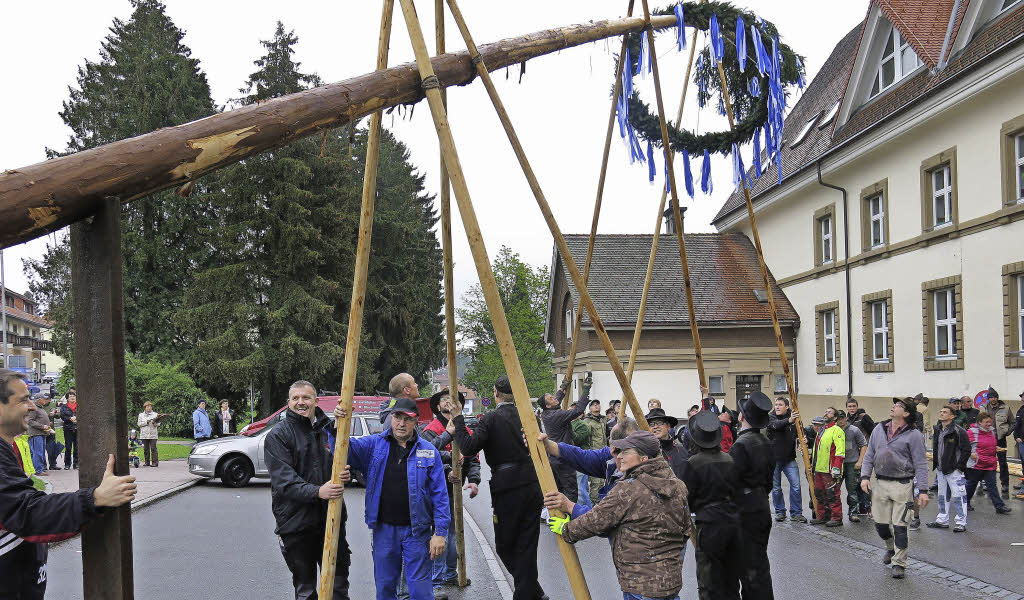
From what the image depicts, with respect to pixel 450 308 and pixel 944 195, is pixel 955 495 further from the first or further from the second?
pixel 944 195

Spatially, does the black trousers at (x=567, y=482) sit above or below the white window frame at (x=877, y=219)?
below

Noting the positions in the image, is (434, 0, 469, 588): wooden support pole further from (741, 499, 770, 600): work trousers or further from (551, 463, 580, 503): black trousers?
(551, 463, 580, 503): black trousers

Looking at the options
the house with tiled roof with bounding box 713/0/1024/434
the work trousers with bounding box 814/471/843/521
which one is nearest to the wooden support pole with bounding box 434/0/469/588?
the work trousers with bounding box 814/471/843/521

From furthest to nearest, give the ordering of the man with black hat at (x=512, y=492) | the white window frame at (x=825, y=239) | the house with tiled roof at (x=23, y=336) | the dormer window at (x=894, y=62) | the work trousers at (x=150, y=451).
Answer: the house with tiled roof at (x=23, y=336) < the white window frame at (x=825, y=239) < the dormer window at (x=894, y=62) < the work trousers at (x=150, y=451) < the man with black hat at (x=512, y=492)

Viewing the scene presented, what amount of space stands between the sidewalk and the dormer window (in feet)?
67.9

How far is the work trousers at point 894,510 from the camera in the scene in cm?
895

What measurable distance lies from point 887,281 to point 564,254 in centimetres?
2057

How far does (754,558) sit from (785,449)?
242 inches

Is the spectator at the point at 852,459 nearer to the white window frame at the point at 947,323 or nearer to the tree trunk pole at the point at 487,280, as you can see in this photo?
the tree trunk pole at the point at 487,280

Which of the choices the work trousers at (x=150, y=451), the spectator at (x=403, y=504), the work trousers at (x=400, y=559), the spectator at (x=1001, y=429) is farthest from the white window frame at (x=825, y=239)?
the work trousers at (x=400, y=559)

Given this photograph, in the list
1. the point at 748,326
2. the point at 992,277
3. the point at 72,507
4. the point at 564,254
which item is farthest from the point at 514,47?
the point at 748,326

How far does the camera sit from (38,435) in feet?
56.5

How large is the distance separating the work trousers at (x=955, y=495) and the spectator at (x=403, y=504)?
8920 millimetres

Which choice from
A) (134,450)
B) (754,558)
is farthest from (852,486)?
(134,450)
